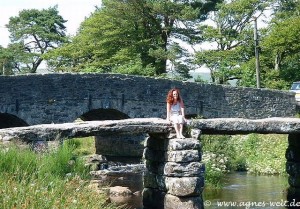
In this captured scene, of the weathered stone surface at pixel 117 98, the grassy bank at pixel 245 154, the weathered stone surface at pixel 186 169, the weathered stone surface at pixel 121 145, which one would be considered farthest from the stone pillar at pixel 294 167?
the weathered stone surface at pixel 121 145

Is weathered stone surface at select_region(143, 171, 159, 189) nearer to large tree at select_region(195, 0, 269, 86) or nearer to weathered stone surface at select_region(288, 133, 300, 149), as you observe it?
weathered stone surface at select_region(288, 133, 300, 149)

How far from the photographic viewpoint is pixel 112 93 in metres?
22.9

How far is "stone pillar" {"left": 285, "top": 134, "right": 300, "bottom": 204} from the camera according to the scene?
14466mm

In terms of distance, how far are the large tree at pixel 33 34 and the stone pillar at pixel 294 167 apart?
35296mm

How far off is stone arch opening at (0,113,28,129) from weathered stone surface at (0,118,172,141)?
34.4 ft

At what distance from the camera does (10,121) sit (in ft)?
72.2

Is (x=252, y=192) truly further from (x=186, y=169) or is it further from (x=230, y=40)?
(x=230, y=40)

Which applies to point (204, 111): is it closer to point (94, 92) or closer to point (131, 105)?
point (131, 105)

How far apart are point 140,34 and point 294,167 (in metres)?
22.7

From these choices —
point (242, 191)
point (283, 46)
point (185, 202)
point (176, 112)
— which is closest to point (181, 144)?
point (176, 112)

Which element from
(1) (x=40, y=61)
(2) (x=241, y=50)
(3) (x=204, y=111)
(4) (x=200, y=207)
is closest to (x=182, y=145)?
(4) (x=200, y=207)

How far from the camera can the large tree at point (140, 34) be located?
34688 mm

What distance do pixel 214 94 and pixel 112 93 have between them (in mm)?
5592

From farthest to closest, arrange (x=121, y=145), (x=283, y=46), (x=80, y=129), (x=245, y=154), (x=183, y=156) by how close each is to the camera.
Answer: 1. (x=283, y=46)
2. (x=121, y=145)
3. (x=245, y=154)
4. (x=183, y=156)
5. (x=80, y=129)
